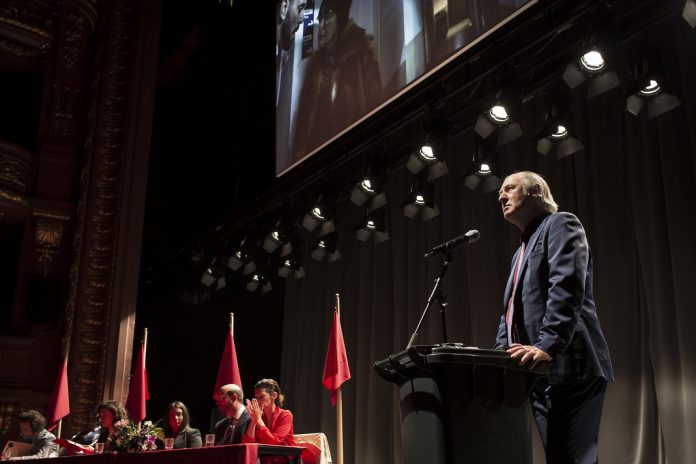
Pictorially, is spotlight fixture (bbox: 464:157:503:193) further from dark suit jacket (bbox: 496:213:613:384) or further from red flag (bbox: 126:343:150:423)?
red flag (bbox: 126:343:150:423)

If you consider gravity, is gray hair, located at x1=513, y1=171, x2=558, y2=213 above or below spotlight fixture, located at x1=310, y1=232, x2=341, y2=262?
below

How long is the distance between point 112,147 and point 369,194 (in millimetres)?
3033

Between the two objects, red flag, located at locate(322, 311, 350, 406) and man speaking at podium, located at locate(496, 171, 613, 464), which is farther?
red flag, located at locate(322, 311, 350, 406)

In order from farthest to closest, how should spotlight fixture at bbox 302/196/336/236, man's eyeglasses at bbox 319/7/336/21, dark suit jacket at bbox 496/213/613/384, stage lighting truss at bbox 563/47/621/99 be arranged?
1. spotlight fixture at bbox 302/196/336/236
2. man's eyeglasses at bbox 319/7/336/21
3. stage lighting truss at bbox 563/47/621/99
4. dark suit jacket at bbox 496/213/613/384

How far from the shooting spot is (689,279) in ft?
16.1

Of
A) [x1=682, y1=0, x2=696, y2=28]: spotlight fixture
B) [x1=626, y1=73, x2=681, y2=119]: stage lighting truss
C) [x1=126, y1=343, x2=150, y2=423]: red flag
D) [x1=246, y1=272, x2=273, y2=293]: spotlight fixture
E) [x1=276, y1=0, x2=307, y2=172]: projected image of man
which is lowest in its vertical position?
[x1=126, y1=343, x2=150, y2=423]: red flag

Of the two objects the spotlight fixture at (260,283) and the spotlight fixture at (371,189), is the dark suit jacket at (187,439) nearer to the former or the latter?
the spotlight fixture at (371,189)

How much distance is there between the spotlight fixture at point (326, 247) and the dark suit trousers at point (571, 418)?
205 inches

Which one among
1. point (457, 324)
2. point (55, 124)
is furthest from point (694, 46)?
point (55, 124)

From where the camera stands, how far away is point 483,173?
5.37 m

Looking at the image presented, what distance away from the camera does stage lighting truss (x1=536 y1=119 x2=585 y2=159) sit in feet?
15.7

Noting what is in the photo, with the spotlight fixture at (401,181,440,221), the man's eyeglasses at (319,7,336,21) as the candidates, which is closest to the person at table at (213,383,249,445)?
the spotlight fixture at (401,181,440,221)

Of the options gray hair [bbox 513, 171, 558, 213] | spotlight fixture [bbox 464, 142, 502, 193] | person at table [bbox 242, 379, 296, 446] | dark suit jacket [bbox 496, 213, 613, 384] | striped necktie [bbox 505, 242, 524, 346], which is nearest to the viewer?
dark suit jacket [bbox 496, 213, 613, 384]

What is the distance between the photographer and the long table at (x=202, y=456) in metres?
3.18
